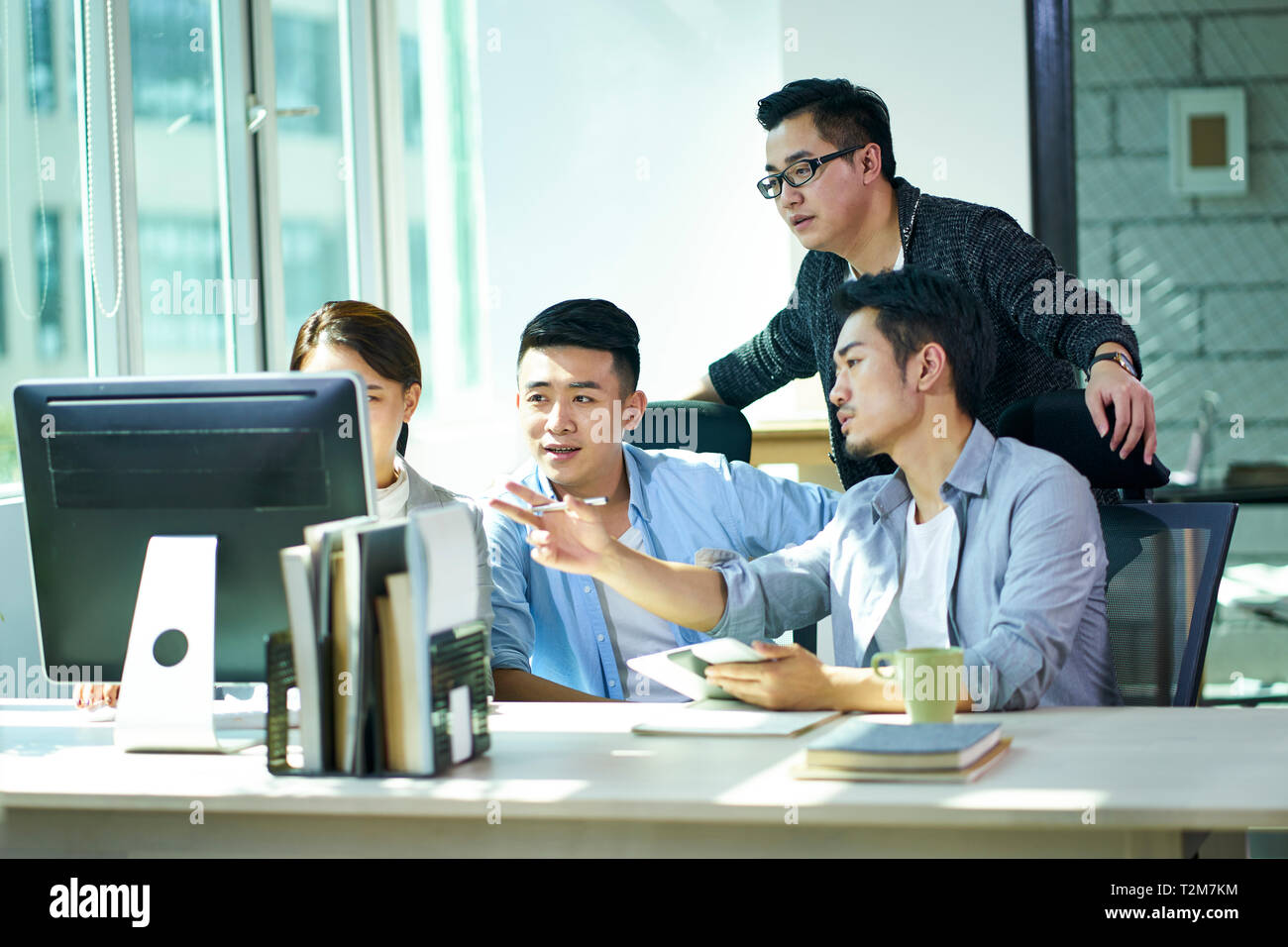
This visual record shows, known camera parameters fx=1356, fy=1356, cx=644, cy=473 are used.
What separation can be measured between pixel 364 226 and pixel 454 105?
97cm

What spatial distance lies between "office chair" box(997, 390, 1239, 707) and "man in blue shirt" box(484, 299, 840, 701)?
52cm

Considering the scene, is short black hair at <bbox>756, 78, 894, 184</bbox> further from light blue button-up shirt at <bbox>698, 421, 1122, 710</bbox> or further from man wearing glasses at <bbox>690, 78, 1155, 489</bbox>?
light blue button-up shirt at <bbox>698, 421, 1122, 710</bbox>

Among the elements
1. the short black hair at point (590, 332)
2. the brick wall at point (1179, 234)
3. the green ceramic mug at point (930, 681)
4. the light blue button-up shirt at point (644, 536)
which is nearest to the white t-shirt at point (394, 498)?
the light blue button-up shirt at point (644, 536)

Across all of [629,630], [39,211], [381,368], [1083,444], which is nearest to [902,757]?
[1083,444]

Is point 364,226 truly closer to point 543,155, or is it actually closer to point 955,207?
point 543,155

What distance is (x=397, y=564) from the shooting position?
1.46m

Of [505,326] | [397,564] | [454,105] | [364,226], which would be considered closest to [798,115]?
[397,564]

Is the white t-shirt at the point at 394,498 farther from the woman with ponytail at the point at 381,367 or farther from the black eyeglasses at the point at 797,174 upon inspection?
the black eyeglasses at the point at 797,174

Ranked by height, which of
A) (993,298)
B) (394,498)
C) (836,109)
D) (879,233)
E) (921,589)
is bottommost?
(921,589)

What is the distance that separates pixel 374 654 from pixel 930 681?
0.60 metres

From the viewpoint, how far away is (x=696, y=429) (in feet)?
8.20

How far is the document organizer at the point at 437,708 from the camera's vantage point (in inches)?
55.4

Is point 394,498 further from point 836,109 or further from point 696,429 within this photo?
point 836,109

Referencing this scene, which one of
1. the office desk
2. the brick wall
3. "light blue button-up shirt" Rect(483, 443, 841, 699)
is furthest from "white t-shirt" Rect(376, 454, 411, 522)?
the brick wall
